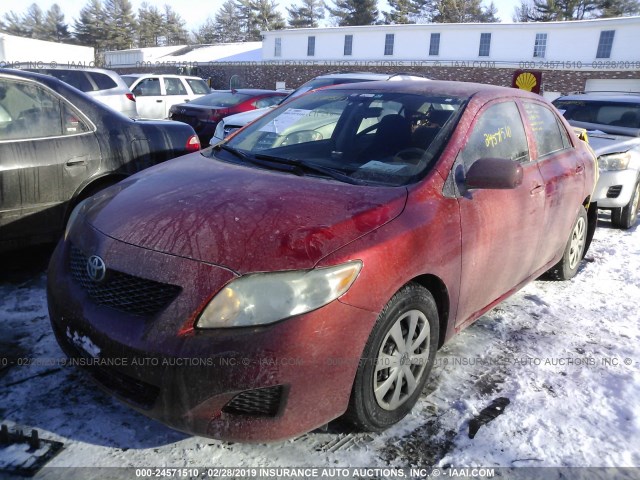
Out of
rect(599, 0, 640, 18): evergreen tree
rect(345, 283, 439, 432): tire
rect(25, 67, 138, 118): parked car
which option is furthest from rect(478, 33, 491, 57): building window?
rect(345, 283, 439, 432): tire

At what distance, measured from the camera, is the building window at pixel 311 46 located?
42.7m

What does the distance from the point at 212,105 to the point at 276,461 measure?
10.2 m

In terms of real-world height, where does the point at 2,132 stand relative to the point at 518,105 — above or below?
below

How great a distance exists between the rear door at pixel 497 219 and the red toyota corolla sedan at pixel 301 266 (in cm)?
1

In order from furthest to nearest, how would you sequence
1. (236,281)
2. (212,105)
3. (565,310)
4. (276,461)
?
(212,105) < (565,310) < (276,461) < (236,281)

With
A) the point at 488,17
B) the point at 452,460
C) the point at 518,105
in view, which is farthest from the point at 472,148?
the point at 488,17

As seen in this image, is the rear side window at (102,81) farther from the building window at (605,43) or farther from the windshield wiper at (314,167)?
the building window at (605,43)

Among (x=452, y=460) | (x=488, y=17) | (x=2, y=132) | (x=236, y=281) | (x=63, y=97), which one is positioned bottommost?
(x=452, y=460)

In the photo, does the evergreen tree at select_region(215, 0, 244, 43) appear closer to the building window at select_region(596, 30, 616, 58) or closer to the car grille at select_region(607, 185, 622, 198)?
the building window at select_region(596, 30, 616, 58)

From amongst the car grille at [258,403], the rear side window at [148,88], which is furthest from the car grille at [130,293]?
the rear side window at [148,88]

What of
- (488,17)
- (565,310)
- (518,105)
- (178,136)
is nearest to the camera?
(518,105)

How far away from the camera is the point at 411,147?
9.77 feet

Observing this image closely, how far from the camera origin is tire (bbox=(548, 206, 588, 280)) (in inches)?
176

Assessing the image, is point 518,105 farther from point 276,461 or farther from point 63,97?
point 63,97
